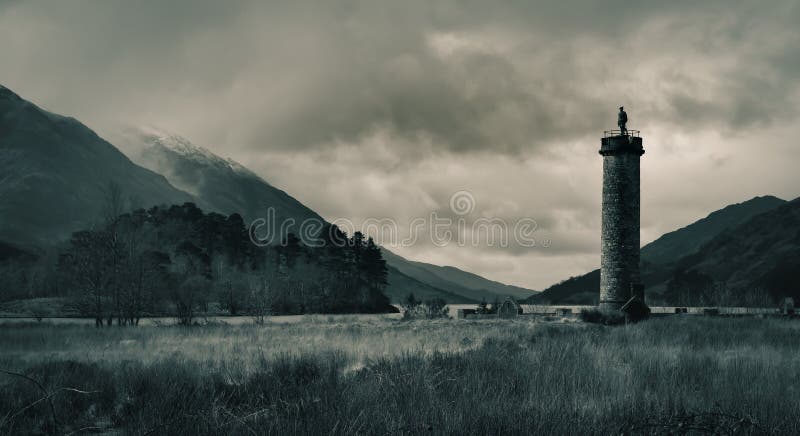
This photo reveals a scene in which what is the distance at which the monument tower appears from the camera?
37344mm

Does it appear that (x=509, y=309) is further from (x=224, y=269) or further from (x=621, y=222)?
(x=224, y=269)

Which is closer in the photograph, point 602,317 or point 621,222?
point 602,317

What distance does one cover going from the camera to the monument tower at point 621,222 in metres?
37.3

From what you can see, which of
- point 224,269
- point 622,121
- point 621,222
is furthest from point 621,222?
point 224,269

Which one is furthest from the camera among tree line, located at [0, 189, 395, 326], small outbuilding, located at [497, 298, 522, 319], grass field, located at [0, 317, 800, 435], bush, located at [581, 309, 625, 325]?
small outbuilding, located at [497, 298, 522, 319]

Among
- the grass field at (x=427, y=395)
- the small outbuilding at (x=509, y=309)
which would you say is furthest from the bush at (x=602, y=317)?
the grass field at (x=427, y=395)

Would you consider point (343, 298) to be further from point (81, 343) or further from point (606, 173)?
point (81, 343)

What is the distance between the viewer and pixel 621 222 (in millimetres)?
37406

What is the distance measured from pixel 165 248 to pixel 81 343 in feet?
167

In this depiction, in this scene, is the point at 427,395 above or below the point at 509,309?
below

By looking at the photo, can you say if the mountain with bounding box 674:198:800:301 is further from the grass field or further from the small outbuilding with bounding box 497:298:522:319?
the grass field

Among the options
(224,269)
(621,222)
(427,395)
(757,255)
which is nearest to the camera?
(427,395)

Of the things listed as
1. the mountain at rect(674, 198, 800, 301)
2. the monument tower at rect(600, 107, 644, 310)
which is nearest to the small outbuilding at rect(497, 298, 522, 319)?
the monument tower at rect(600, 107, 644, 310)

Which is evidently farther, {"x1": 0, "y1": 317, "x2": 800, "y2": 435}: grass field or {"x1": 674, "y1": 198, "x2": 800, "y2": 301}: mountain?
{"x1": 674, "y1": 198, "x2": 800, "y2": 301}: mountain
